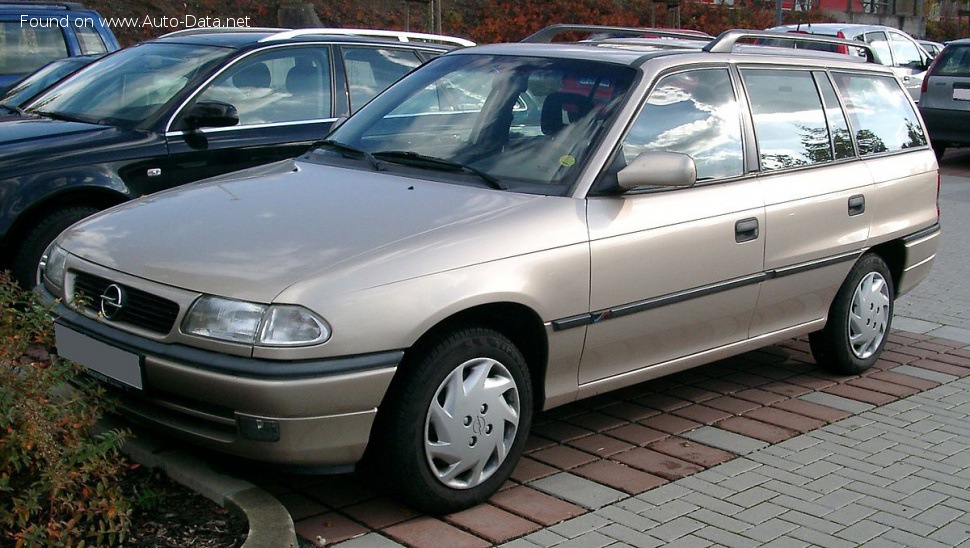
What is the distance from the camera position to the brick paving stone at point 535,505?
14.1 ft

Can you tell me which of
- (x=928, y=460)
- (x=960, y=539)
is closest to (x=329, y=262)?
(x=960, y=539)

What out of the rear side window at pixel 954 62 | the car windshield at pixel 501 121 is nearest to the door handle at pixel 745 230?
the car windshield at pixel 501 121

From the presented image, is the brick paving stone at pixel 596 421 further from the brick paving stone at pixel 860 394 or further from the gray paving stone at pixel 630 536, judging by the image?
the brick paving stone at pixel 860 394

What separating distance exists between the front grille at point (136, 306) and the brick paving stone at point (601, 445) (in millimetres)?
1926

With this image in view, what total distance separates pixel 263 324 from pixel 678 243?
77.3 inches

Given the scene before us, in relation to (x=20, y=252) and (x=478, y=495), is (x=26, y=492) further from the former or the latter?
(x=20, y=252)

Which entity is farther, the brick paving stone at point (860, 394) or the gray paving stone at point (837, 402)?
the brick paving stone at point (860, 394)

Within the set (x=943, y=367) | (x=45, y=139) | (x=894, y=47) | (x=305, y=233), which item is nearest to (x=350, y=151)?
(x=305, y=233)

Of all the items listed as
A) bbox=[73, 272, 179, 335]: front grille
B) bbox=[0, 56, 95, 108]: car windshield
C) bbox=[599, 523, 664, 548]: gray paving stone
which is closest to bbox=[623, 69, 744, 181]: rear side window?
bbox=[599, 523, 664, 548]: gray paving stone

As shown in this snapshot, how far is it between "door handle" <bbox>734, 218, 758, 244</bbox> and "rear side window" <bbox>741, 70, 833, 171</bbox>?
35 centimetres

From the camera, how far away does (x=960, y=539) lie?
4305 millimetres

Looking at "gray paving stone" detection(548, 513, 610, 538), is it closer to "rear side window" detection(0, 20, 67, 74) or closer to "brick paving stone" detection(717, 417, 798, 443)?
"brick paving stone" detection(717, 417, 798, 443)

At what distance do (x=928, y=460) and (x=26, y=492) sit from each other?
371cm

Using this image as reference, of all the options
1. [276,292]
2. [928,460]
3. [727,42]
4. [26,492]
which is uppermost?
[727,42]
